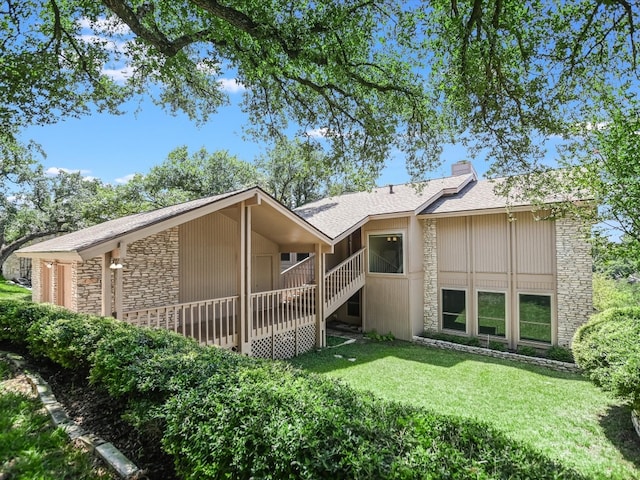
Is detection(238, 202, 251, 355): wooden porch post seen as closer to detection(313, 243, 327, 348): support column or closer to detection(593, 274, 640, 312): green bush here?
detection(313, 243, 327, 348): support column

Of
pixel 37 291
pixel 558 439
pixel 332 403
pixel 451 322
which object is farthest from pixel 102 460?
pixel 37 291

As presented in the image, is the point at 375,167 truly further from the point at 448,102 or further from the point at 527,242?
the point at 527,242

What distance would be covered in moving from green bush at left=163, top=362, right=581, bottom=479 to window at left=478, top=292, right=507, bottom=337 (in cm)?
1031

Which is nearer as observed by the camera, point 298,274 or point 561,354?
point 561,354

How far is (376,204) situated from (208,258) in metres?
7.22

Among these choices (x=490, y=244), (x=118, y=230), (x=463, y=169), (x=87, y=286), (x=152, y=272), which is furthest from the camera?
(x=463, y=169)

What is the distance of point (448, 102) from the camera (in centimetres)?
809

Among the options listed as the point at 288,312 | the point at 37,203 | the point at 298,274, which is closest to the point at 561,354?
the point at 288,312

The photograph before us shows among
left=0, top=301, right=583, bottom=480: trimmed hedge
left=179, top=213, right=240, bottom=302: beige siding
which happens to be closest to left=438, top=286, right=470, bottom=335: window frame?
left=179, top=213, right=240, bottom=302: beige siding

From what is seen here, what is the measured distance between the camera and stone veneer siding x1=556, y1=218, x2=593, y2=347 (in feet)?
34.0

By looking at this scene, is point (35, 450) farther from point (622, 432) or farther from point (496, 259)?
point (496, 259)

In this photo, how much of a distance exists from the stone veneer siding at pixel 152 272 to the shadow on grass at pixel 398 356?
4285 millimetres

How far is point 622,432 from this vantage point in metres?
6.11

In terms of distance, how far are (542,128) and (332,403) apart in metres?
7.17
